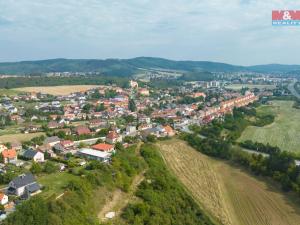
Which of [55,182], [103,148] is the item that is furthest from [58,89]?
[55,182]

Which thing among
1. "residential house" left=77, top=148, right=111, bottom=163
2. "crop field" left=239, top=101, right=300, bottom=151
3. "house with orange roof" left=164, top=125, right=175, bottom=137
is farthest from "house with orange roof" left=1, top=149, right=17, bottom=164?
"crop field" left=239, top=101, right=300, bottom=151

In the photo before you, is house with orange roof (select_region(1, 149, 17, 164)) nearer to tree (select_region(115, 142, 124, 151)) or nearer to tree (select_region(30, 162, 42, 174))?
tree (select_region(30, 162, 42, 174))

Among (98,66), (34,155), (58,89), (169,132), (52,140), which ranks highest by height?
(98,66)

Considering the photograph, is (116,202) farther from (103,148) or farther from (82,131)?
(82,131)

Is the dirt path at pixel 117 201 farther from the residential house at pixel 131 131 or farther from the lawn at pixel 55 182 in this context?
the residential house at pixel 131 131

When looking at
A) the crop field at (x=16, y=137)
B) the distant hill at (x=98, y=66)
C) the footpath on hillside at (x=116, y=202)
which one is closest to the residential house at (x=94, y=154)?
the footpath on hillside at (x=116, y=202)

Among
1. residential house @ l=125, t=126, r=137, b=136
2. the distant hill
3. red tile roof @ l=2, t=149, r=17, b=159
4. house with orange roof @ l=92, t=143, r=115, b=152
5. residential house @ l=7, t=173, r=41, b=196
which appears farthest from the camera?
the distant hill
